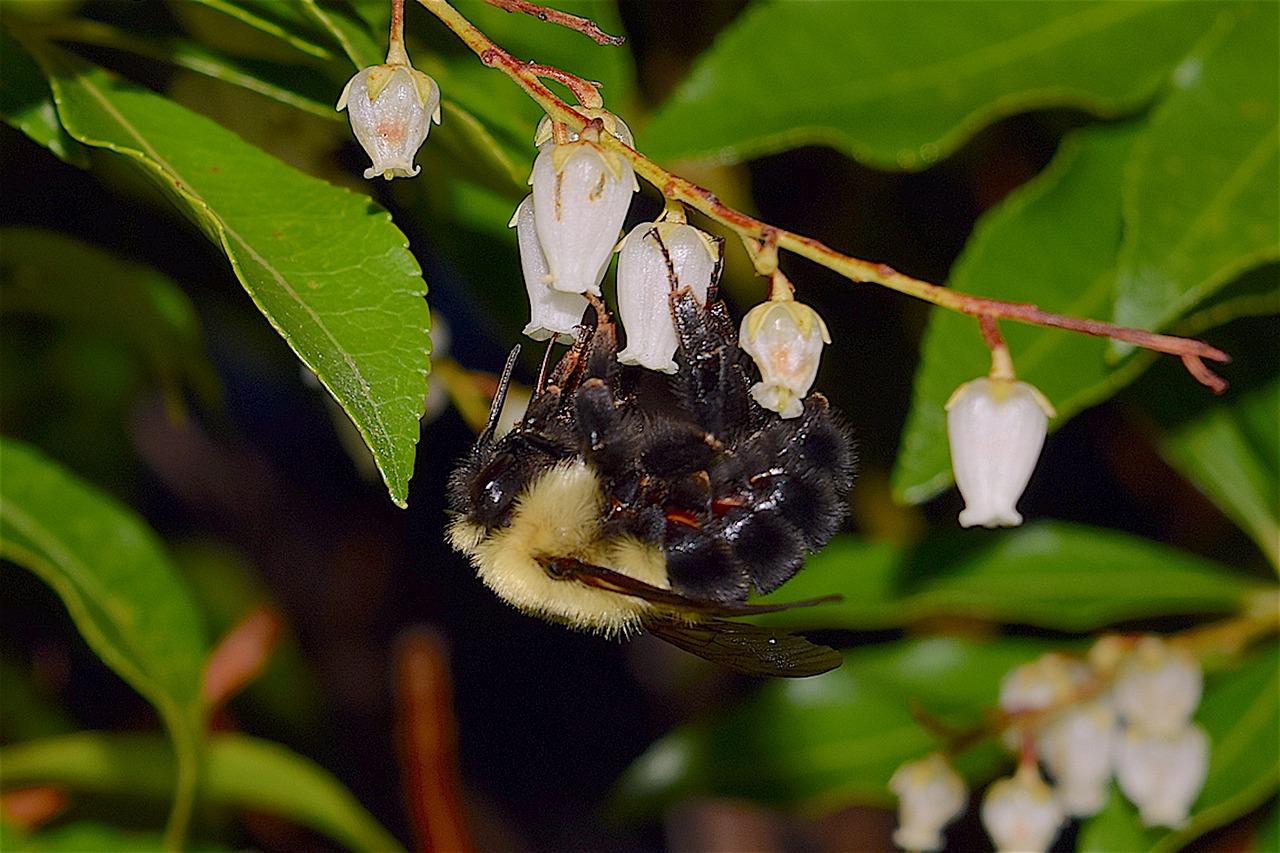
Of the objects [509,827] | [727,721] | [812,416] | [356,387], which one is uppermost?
[509,827]

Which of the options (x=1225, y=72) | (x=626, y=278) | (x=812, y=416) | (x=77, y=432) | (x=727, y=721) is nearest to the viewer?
(x=626, y=278)

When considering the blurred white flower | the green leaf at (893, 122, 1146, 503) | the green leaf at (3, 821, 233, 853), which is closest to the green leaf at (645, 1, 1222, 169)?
the green leaf at (893, 122, 1146, 503)

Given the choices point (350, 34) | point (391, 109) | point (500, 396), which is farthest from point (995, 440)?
point (350, 34)

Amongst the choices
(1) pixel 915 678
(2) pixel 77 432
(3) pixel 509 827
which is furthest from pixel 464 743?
(1) pixel 915 678

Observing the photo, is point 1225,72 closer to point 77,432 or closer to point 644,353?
point 644,353

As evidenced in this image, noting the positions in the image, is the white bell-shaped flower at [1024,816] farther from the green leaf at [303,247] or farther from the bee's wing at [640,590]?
the green leaf at [303,247]

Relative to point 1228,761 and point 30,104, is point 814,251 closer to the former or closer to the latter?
point 30,104
